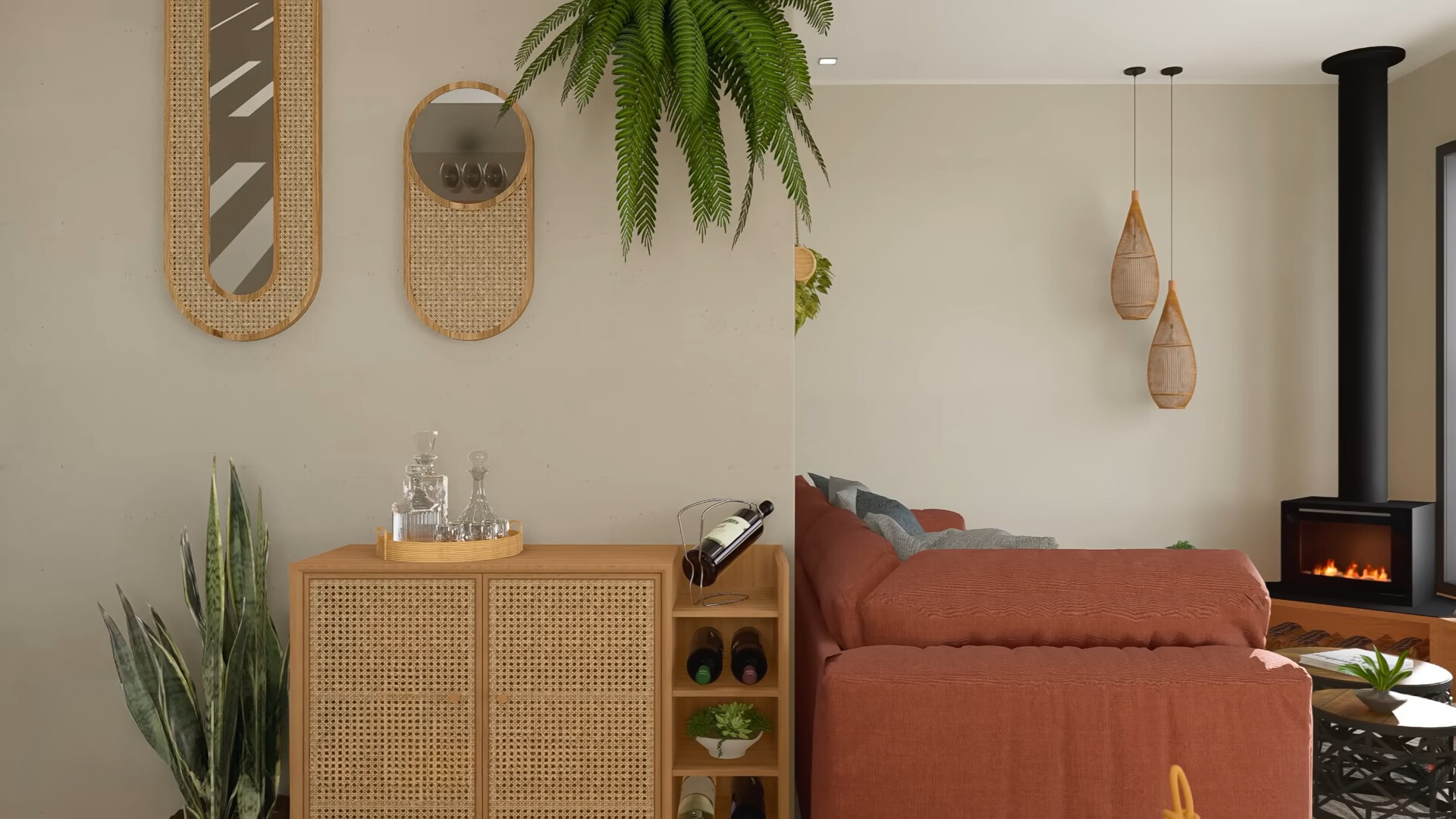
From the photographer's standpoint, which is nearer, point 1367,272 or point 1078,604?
point 1078,604

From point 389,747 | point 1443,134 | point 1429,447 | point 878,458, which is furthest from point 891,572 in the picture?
point 1443,134

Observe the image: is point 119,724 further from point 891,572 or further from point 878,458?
point 878,458

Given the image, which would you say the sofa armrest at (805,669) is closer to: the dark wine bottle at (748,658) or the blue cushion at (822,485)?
the dark wine bottle at (748,658)

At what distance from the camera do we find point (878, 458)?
15.5 ft

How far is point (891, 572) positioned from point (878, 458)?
2.72m

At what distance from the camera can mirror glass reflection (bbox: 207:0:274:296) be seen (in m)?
2.44

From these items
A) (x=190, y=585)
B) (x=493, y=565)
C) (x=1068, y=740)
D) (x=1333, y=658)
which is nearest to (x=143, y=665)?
(x=190, y=585)

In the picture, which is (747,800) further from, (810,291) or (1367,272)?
(1367,272)

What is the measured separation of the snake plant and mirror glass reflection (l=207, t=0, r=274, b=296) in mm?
536

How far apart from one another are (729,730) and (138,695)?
1367 mm

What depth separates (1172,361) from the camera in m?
4.49

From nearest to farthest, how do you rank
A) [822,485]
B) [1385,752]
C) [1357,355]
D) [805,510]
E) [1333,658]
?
[1385,752]
[1333,658]
[805,510]
[822,485]
[1357,355]

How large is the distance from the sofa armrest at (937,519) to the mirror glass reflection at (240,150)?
8.88 ft

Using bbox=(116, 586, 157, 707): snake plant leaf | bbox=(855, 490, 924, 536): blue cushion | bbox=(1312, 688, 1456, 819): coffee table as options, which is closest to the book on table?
bbox=(1312, 688, 1456, 819): coffee table
